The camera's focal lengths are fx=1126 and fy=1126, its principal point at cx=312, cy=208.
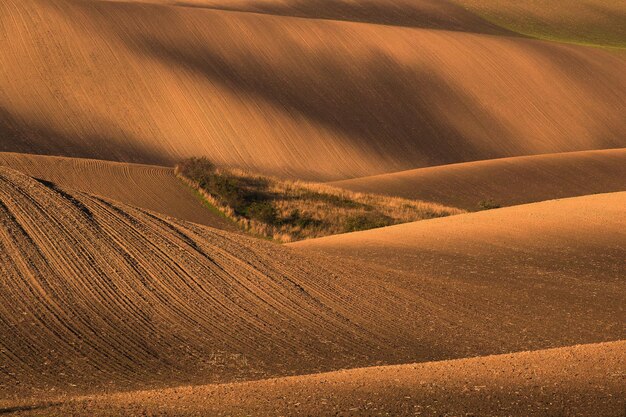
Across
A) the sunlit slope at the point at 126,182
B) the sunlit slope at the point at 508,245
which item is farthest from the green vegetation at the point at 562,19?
the sunlit slope at the point at 508,245

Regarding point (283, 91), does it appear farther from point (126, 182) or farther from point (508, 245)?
point (508, 245)

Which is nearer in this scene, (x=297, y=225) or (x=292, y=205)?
(x=297, y=225)

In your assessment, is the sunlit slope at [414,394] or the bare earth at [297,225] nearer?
the sunlit slope at [414,394]

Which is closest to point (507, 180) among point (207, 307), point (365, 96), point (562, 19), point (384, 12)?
point (365, 96)

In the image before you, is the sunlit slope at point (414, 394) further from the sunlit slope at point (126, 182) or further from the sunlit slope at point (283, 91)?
the sunlit slope at point (283, 91)

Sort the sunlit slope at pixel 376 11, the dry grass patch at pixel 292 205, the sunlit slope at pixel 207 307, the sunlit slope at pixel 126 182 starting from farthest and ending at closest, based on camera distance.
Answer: the sunlit slope at pixel 376 11, the sunlit slope at pixel 126 182, the dry grass patch at pixel 292 205, the sunlit slope at pixel 207 307
